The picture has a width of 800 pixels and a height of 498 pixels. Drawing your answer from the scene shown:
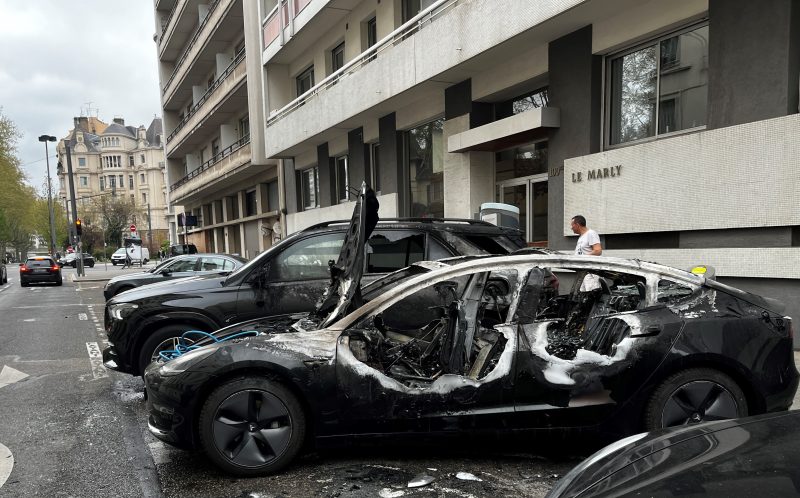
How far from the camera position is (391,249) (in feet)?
17.8

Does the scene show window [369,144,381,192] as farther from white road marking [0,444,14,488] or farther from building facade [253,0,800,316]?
white road marking [0,444,14,488]

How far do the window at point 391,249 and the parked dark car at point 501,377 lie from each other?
1713 mm

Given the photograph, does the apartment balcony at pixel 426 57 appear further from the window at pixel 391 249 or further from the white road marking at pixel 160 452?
the white road marking at pixel 160 452

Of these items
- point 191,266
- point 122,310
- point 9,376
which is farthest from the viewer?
point 191,266

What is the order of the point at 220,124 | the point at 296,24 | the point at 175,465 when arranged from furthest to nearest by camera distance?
1. the point at 220,124
2. the point at 296,24
3. the point at 175,465

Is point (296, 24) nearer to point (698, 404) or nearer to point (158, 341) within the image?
point (158, 341)

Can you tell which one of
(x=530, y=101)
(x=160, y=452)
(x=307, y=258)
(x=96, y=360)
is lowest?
(x=96, y=360)

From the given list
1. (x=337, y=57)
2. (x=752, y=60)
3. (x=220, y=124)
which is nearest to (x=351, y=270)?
(x=752, y=60)

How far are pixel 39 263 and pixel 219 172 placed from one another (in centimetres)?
917

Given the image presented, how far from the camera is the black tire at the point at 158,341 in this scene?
17.4 feet

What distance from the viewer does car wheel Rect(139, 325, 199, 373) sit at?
5305 millimetres

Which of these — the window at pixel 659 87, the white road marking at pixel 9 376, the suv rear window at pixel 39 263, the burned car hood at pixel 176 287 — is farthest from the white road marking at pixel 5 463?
the suv rear window at pixel 39 263

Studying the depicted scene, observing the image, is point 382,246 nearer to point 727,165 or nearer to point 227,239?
point 727,165

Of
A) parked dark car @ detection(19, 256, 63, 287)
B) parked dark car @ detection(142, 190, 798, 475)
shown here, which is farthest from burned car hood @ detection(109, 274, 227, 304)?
parked dark car @ detection(19, 256, 63, 287)
